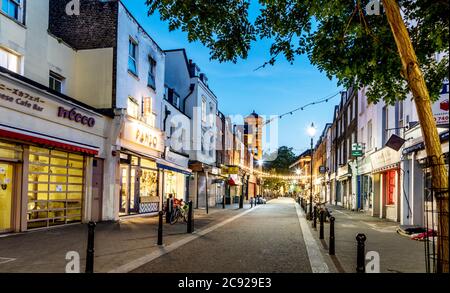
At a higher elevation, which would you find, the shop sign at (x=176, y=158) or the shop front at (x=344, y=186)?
the shop sign at (x=176, y=158)

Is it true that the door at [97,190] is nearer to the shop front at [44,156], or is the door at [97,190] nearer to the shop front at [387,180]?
the shop front at [44,156]

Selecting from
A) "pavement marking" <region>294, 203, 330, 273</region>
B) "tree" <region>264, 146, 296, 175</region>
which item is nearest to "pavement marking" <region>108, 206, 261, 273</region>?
"pavement marking" <region>294, 203, 330, 273</region>

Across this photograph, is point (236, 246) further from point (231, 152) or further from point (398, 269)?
point (231, 152)

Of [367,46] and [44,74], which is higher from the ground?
[44,74]

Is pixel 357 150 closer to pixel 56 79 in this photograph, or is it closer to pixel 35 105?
pixel 56 79

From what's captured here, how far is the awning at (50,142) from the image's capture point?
1193 centimetres

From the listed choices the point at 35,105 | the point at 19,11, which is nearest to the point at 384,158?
the point at 35,105

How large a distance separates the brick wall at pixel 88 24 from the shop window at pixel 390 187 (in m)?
16.9

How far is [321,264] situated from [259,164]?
67.9 metres

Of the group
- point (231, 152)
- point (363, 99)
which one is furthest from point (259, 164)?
point (363, 99)

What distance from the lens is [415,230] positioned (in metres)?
14.6

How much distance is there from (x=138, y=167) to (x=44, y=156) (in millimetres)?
7697

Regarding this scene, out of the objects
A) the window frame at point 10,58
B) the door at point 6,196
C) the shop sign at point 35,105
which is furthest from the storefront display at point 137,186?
the door at point 6,196

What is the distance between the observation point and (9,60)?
14773 mm
